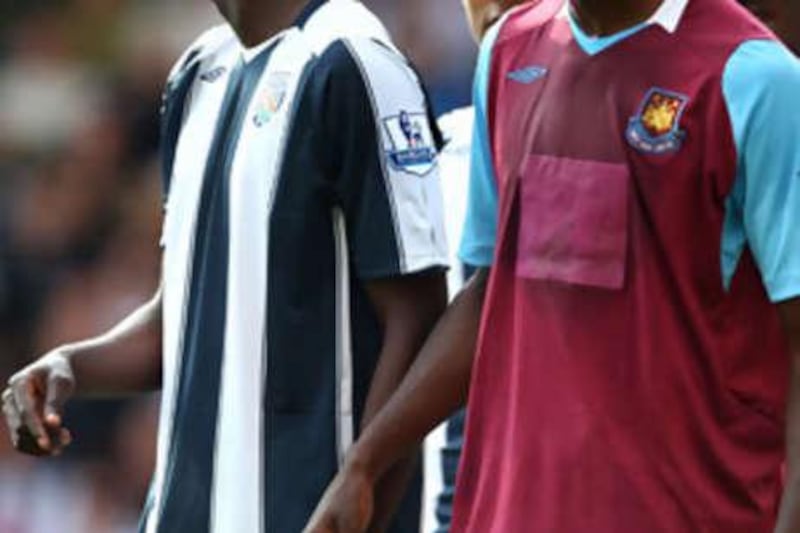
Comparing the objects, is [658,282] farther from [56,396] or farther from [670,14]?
[56,396]

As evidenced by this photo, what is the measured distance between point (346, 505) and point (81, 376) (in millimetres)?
1017

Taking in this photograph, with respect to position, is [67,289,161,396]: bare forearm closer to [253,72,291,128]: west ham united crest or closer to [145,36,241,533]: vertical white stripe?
[145,36,241,533]: vertical white stripe

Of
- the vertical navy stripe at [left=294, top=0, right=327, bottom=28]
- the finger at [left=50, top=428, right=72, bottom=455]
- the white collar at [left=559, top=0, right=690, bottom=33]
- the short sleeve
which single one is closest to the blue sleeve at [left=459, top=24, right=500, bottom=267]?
the short sleeve

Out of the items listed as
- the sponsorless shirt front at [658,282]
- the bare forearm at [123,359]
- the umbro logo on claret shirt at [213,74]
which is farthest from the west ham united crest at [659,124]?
the bare forearm at [123,359]

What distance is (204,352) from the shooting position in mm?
4863

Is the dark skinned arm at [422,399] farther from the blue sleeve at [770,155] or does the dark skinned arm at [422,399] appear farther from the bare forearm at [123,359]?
the bare forearm at [123,359]

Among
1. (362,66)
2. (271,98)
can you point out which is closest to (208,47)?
(271,98)

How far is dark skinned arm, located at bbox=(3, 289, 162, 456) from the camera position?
16.7 feet

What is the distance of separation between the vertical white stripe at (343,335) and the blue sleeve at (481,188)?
0.96ft

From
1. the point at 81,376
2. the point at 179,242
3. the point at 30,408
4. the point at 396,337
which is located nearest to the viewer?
the point at 396,337

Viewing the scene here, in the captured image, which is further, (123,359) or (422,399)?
(123,359)

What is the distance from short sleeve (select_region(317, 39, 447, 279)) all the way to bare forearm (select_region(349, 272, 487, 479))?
194 millimetres

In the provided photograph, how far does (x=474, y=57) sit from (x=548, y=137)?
5.27m

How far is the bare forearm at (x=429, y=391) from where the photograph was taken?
14.9 ft
